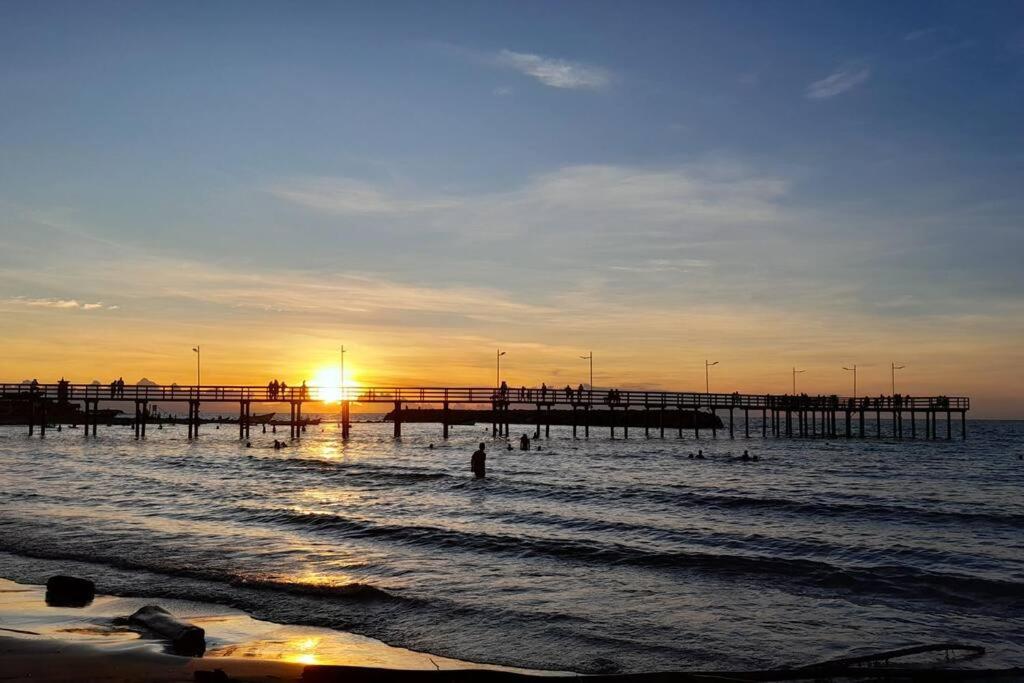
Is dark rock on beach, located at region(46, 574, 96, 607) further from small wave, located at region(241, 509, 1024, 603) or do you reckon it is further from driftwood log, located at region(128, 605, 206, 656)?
small wave, located at region(241, 509, 1024, 603)

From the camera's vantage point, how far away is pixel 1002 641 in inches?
430

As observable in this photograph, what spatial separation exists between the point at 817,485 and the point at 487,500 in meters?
14.6

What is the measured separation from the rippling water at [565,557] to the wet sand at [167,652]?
25.8 inches

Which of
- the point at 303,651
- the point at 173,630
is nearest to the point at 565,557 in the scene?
the point at 303,651

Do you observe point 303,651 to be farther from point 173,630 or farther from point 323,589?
point 323,589

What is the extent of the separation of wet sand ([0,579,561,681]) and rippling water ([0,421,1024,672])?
66cm

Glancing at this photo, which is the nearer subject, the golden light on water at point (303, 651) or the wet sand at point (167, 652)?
the wet sand at point (167, 652)

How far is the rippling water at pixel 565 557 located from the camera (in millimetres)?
11328

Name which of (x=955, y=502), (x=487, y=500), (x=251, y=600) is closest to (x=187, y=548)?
(x=251, y=600)

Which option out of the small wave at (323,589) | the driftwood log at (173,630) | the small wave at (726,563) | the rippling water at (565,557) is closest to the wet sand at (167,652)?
the driftwood log at (173,630)

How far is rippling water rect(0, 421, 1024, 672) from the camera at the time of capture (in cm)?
1133

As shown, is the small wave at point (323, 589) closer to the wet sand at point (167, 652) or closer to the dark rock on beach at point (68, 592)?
the wet sand at point (167, 652)

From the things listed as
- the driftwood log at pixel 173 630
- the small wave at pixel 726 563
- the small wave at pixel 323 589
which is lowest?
Answer: the small wave at pixel 726 563

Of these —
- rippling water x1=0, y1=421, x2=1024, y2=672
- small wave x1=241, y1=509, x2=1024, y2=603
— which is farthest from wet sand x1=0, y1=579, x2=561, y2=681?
small wave x1=241, y1=509, x2=1024, y2=603
